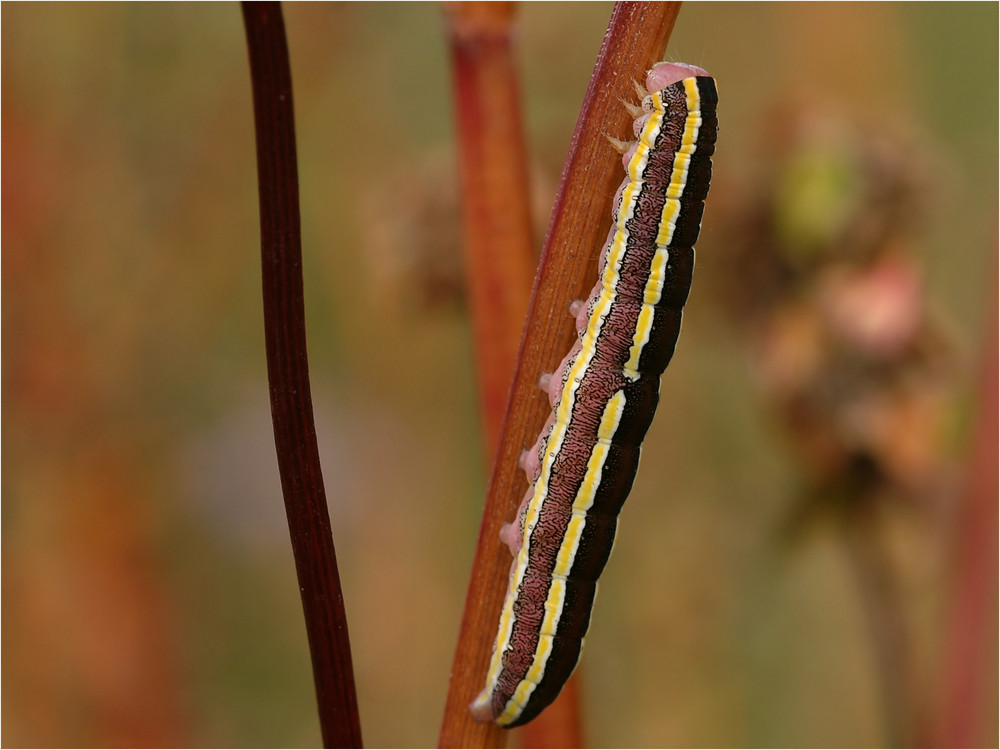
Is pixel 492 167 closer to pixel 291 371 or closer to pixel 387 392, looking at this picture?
pixel 291 371

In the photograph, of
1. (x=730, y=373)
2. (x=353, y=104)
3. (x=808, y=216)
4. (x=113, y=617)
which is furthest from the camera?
(x=730, y=373)

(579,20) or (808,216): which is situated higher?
(579,20)

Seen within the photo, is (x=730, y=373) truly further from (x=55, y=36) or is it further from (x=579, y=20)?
(x=55, y=36)

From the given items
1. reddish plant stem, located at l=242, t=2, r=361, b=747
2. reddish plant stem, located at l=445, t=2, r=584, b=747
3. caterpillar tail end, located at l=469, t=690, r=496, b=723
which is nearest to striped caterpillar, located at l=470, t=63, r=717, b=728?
reddish plant stem, located at l=445, t=2, r=584, b=747

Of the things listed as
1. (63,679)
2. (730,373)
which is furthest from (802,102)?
(63,679)

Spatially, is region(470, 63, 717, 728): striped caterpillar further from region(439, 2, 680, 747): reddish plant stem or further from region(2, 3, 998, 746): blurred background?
region(2, 3, 998, 746): blurred background

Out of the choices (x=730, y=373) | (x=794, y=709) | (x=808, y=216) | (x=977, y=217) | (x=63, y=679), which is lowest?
(x=794, y=709)
